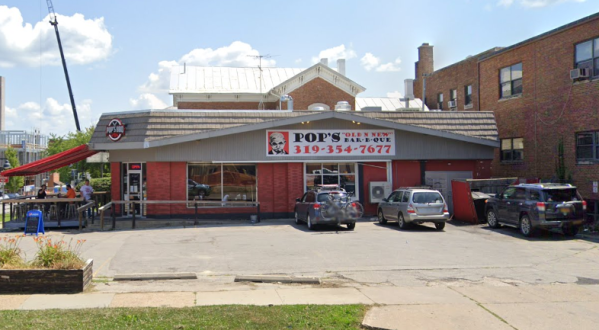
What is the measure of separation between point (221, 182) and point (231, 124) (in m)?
2.69

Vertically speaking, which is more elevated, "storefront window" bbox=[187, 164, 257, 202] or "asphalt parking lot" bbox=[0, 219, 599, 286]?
"storefront window" bbox=[187, 164, 257, 202]

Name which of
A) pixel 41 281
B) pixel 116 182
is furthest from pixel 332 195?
pixel 41 281

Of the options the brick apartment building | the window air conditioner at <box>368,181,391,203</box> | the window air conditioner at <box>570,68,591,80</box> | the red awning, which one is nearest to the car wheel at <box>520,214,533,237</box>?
the brick apartment building

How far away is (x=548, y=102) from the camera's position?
24078mm

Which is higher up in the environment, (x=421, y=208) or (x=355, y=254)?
(x=421, y=208)

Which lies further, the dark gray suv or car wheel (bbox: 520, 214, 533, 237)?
car wheel (bbox: 520, 214, 533, 237)

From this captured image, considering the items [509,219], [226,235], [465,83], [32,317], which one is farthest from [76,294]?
[465,83]

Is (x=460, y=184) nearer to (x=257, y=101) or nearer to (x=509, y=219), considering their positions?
(x=509, y=219)

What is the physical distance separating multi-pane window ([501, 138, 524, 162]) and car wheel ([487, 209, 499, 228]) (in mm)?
7146

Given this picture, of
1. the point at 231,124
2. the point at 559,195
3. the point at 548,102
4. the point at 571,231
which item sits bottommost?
the point at 571,231

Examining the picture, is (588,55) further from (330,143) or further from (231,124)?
(231,124)

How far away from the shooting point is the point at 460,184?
74.1 ft

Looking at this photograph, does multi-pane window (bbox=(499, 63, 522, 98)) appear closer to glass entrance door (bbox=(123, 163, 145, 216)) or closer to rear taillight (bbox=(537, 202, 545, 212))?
rear taillight (bbox=(537, 202, 545, 212))

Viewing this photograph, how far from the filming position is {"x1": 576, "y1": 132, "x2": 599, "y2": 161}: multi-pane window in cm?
2155
